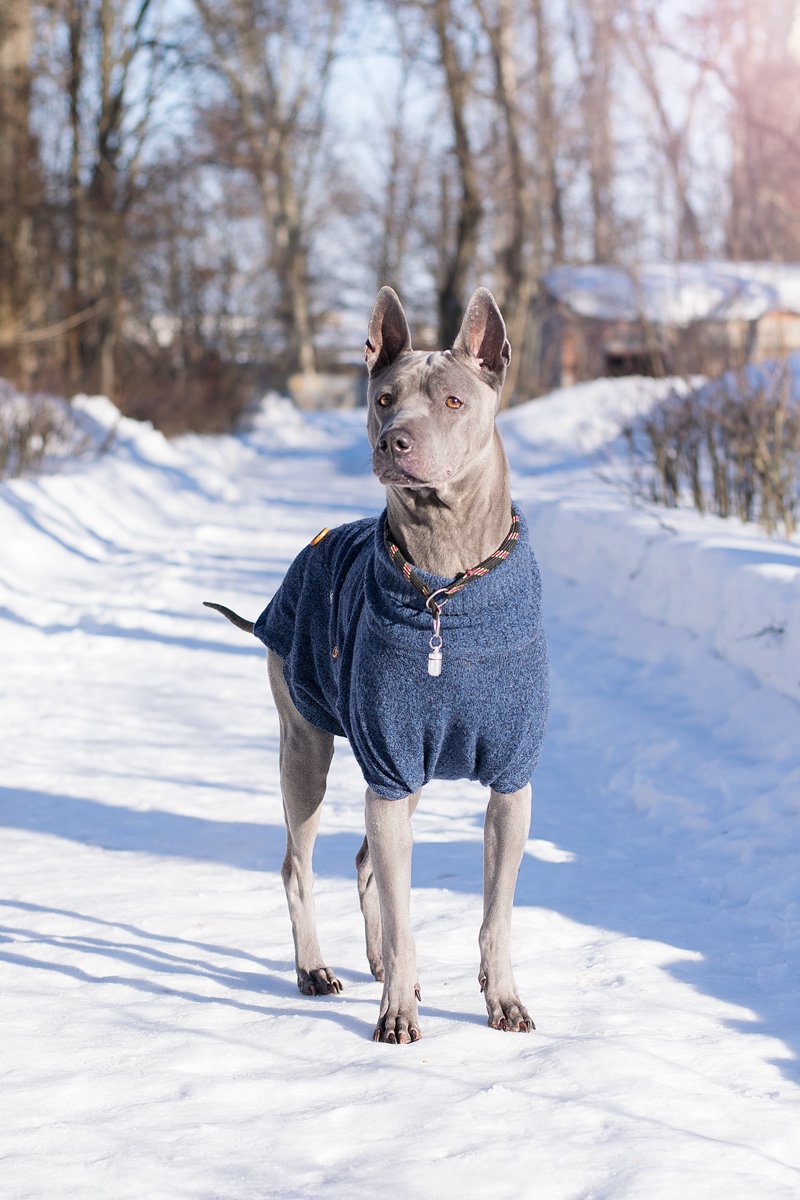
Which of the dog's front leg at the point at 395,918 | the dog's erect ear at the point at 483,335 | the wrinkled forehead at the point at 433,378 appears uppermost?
the dog's erect ear at the point at 483,335

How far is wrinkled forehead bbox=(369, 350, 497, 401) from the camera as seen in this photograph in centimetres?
283

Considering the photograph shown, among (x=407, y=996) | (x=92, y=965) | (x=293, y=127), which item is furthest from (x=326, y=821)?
(x=293, y=127)

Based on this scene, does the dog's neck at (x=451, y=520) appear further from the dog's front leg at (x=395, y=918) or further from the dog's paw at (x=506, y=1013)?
the dog's paw at (x=506, y=1013)

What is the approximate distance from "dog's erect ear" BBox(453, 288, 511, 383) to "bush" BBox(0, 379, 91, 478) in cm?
1014

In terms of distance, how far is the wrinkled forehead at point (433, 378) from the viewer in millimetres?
2834

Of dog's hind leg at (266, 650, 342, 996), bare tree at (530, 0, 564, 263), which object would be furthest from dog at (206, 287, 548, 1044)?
bare tree at (530, 0, 564, 263)

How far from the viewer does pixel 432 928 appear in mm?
3537

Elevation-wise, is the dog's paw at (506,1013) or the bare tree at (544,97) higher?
the bare tree at (544,97)

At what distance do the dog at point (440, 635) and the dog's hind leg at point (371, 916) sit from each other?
1.11 ft

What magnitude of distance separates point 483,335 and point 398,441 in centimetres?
52

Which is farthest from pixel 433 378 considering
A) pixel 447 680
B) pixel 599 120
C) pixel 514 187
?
pixel 599 120

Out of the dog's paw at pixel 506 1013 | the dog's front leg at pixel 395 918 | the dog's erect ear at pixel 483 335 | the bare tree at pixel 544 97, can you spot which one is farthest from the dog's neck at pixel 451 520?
the bare tree at pixel 544 97

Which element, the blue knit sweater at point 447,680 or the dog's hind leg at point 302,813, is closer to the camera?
the blue knit sweater at point 447,680

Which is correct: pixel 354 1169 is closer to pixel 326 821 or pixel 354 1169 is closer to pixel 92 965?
pixel 92 965
